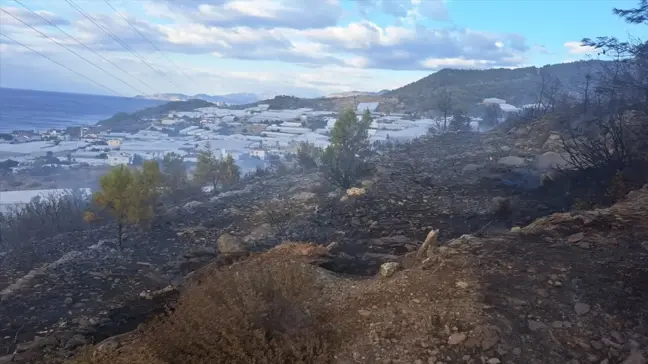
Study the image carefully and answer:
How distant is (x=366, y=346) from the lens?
407cm

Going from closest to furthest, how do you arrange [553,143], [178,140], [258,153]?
1. [553,143]
2. [258,153]
3. [178,140]

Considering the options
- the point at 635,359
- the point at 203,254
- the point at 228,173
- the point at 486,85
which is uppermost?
the point at 486,85

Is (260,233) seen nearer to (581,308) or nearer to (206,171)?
(581,308)

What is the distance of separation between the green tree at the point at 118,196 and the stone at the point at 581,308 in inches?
542

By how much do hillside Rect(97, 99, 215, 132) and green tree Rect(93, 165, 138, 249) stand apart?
4276cm

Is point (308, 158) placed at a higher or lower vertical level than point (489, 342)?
lower

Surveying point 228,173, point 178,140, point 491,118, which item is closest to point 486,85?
point 491,118

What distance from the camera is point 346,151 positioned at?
23969 millimetres

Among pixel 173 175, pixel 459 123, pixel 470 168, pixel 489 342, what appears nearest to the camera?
pixel 489 342

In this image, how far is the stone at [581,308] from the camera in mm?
4352

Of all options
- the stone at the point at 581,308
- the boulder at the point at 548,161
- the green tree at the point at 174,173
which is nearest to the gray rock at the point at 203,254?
the stone at the point at 581,308

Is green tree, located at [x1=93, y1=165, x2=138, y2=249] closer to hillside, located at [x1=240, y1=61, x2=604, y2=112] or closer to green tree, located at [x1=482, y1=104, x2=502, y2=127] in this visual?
green tree, located at [x1=482, y1=104, x2=502, y2=127]

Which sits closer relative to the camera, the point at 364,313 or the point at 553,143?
the point at 364,313

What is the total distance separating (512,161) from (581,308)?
575 inches
